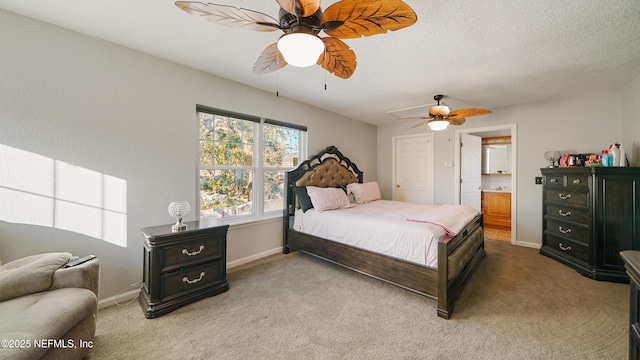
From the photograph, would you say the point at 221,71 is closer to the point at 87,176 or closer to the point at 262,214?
the point at 87,176

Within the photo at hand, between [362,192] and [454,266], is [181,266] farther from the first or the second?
[362,192]

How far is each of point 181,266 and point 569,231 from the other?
464cm

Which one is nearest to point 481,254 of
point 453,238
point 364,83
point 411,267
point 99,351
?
point 453,238

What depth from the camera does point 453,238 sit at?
2221 millimetres

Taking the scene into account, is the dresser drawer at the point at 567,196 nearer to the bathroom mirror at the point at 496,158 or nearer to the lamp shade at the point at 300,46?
the bathroom mirror at the point at 496,158

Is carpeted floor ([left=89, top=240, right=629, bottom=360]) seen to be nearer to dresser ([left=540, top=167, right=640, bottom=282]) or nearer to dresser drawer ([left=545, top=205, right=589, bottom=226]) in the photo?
dresser ([left=540, top=167, right=640, bottom=282])

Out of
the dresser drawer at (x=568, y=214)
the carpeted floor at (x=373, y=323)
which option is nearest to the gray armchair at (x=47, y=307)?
the carpeted floor at (x=373, y=323)

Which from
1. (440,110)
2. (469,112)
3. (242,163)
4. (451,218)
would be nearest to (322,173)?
(242,163)

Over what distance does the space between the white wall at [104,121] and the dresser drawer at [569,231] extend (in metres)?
4.36

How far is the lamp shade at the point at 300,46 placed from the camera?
48.3 inches

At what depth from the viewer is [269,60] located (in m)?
1.69

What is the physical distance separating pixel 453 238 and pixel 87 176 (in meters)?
3.33

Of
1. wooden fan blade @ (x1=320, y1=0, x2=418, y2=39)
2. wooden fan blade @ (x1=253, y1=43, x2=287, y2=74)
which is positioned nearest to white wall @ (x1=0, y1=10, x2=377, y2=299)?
wooden fan blade @ (x1=253, y1=43, x2=287, y2=74)

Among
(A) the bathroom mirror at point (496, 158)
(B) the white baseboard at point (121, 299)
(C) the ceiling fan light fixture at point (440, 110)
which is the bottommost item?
(B) the white baseboard at point (121, 299)
